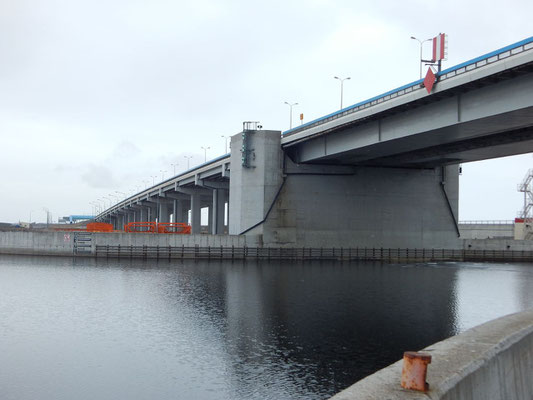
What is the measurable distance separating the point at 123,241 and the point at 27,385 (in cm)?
5118

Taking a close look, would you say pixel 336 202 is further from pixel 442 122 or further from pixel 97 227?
pixel 97 227

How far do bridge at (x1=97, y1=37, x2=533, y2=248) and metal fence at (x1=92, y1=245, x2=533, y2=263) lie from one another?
1.14m

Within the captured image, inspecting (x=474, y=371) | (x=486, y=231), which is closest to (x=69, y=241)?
(x=474, y=371)

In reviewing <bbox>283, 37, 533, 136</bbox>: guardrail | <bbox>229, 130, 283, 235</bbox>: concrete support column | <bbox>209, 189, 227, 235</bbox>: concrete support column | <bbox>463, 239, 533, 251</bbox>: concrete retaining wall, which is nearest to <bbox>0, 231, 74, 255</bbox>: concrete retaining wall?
<bbox>229, 130, 283, 235</bbox>: concrete support column

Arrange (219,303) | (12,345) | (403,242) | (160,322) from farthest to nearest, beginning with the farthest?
1. (403,242)
2. (219,303)
3. (160,322)
4. (12,345)

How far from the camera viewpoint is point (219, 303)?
30812mm

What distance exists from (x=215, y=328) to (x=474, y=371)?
1646cm

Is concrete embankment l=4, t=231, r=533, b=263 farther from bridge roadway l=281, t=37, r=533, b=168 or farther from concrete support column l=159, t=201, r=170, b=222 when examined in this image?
concrete support column l=159, t=201, r=170, b=222

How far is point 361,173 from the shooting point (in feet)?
233

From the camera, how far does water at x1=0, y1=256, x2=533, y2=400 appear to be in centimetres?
1619

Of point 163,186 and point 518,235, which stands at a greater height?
point 163,186

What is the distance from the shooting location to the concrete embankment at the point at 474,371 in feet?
25.4

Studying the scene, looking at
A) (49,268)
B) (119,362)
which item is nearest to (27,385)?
(119,362)

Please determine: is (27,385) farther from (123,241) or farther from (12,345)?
(123,241)
